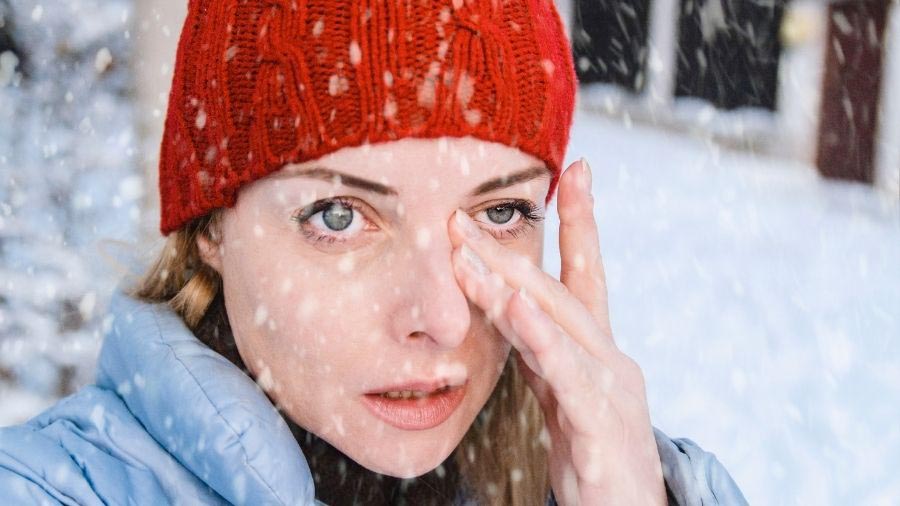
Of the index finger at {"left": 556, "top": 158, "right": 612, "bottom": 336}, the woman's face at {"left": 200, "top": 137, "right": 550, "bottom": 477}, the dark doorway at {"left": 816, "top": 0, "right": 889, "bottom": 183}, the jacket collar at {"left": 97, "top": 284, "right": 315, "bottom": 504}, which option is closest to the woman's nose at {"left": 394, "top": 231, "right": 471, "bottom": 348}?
the woman's face at {"left": 200, "top": 137, "right": 550, "bottom": 477}

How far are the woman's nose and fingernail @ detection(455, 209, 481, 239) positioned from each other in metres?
0.04

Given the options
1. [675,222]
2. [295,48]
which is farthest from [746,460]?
[675,222]

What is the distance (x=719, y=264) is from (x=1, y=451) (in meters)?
5.79

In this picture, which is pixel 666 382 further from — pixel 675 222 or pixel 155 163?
pixel 675 222

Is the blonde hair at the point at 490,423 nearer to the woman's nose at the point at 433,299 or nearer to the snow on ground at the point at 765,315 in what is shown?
the woman's nose at the point at 433,299

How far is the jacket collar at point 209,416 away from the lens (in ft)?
5.70

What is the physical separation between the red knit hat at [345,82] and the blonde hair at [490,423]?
0.19 meters

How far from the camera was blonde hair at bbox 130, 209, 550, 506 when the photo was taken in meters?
2.17

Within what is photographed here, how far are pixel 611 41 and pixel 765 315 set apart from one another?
29.4ft

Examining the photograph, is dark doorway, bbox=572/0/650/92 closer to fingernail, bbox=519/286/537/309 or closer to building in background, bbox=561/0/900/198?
building in background, bbox=561/0/900/198

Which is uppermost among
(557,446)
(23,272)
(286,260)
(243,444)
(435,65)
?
(435,65)

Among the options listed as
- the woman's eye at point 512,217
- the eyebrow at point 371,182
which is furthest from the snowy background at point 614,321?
the woman's eye at point 512,217

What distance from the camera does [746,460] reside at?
3959 millimetres

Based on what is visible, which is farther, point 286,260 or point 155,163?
point 155,163
